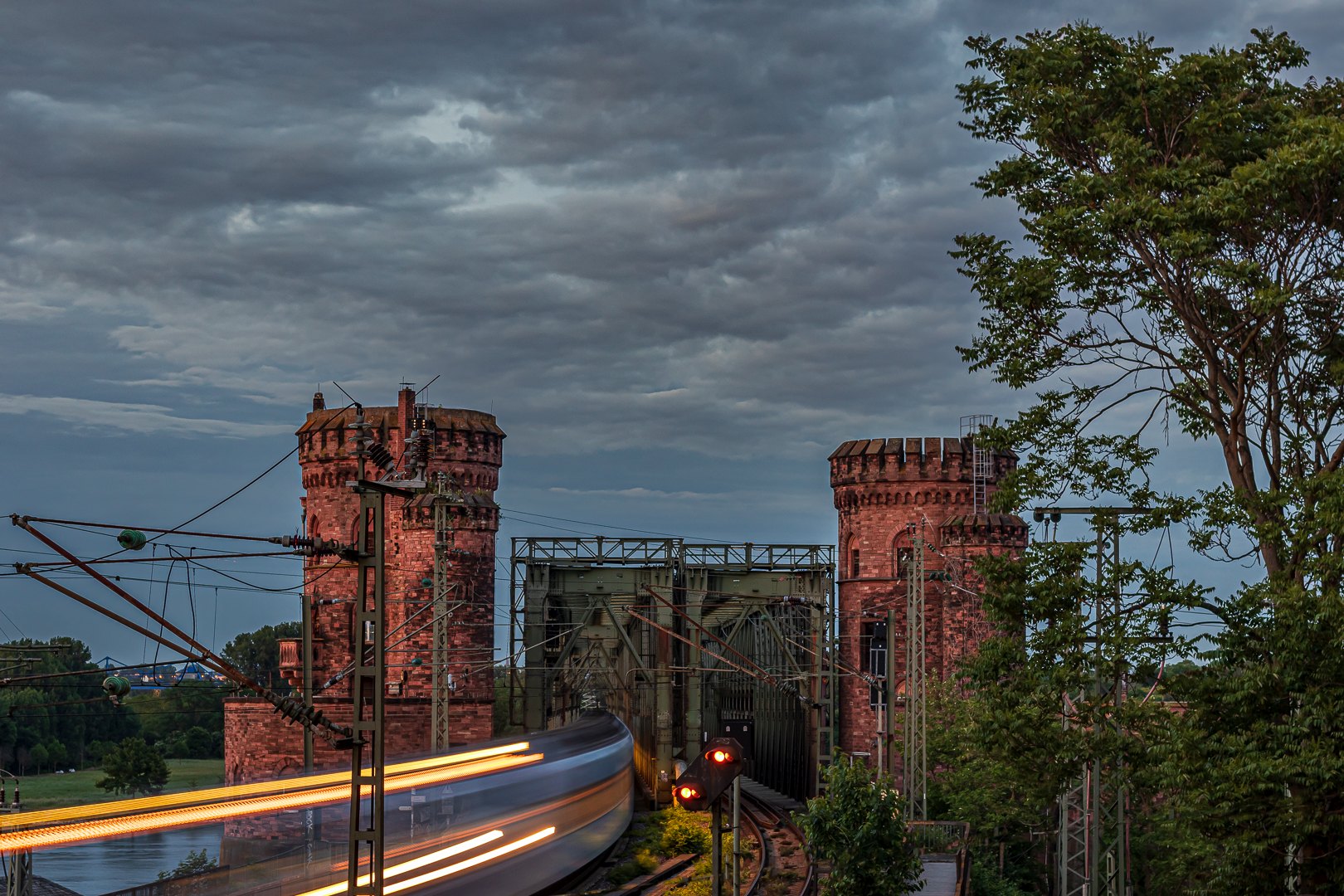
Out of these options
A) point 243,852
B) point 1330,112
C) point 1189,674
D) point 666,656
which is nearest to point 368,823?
point 243,852

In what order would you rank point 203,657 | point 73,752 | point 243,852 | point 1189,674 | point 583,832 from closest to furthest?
1. point 243,852
2. point 203,657
3. point 1189,674
4. point 583,832
5. point 73,752

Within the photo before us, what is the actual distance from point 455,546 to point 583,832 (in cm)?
2323

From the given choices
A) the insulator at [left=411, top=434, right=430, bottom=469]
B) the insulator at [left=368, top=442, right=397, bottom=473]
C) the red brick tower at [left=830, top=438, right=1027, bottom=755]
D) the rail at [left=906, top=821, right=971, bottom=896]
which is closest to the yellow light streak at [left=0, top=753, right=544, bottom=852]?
the insulator at [left=368, top=442, right=397, bottom=473]

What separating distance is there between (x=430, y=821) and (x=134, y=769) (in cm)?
7489

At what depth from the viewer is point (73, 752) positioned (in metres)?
103

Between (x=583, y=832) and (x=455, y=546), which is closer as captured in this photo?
(x=583, y=832)

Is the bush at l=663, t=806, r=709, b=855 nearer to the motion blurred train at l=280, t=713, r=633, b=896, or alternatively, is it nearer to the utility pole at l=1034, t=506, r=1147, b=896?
the motion blurred train at l=280, t=713, r=633, b=896

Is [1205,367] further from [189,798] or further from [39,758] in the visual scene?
[39,758]

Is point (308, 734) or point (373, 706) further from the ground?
point (373, 706)

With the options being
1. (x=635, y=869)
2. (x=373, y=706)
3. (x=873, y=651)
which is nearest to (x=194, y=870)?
(x=373, y=706)

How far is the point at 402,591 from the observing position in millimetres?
49875

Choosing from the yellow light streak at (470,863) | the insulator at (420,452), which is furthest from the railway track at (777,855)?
the insulator at (420,452)

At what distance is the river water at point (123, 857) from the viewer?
40.3 ft

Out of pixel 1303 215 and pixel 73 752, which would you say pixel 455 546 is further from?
pixel 73 752
